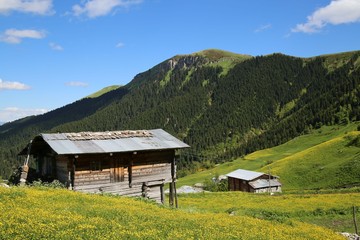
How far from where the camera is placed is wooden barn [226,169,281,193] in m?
87.4

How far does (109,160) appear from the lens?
112 ft

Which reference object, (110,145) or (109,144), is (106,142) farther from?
(110,145)

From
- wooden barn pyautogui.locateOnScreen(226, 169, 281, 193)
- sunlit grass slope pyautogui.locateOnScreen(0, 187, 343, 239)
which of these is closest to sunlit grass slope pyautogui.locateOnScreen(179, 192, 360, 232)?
sunlit grass slope pyautogui.locateOnScreen(0, 187, 343, 239)

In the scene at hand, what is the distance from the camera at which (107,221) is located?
17.6m

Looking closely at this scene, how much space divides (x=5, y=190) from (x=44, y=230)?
972 centimetres

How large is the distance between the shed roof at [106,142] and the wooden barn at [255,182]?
52.7m

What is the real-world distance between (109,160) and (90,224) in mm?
18142

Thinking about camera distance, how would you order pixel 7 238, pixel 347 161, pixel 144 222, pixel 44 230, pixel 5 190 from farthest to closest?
pixel 347 161, pixel 5 190, pixel 144 222, pixel 44 230, pixel 7 238

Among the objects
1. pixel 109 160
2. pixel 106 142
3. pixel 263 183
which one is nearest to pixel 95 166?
pixel 109 160

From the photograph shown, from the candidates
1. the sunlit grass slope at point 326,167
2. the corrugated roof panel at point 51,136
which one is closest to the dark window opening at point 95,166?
the corrugated roof panel at point 51,136

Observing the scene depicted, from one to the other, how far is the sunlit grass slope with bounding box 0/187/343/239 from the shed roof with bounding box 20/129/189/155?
6.53 metres

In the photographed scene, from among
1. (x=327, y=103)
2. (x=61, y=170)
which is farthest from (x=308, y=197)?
(x=327, y=103)

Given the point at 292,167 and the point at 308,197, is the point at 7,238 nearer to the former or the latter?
the point at 308,197

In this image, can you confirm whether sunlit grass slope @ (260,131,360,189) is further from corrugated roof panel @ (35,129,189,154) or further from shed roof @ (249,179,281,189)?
corrugated roof panel @ (35,129,189,154)
